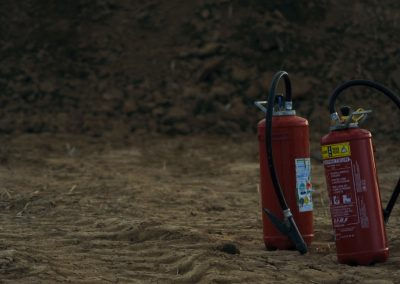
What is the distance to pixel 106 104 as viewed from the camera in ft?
32.1

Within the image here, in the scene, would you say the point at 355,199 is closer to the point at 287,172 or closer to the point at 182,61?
the point at 287,172

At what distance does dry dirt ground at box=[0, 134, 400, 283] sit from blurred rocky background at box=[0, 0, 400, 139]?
1.79ft

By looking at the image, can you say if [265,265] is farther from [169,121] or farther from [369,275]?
[169,121]

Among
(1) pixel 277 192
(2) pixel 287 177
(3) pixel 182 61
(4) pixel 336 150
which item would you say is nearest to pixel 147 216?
(2) pixel 287 177

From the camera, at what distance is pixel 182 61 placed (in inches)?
403

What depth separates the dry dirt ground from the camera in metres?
3.52

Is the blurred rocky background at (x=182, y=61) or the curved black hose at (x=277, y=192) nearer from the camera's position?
the curved black hose at (x=277, y=192)

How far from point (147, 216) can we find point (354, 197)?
6.10 feet

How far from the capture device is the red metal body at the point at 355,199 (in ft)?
12.3

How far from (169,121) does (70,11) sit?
2.87 m

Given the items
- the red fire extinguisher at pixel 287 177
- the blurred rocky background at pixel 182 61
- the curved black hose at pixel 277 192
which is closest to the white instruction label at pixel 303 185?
the red fire extinguisher at pixel 287 177

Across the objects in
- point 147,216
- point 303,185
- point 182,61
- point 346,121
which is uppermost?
point 182,61

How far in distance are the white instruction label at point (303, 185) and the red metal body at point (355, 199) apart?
317mm

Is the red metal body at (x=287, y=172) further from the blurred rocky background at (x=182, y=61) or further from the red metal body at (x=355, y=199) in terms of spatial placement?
the blurred rocky background at (x=182, y=61)
